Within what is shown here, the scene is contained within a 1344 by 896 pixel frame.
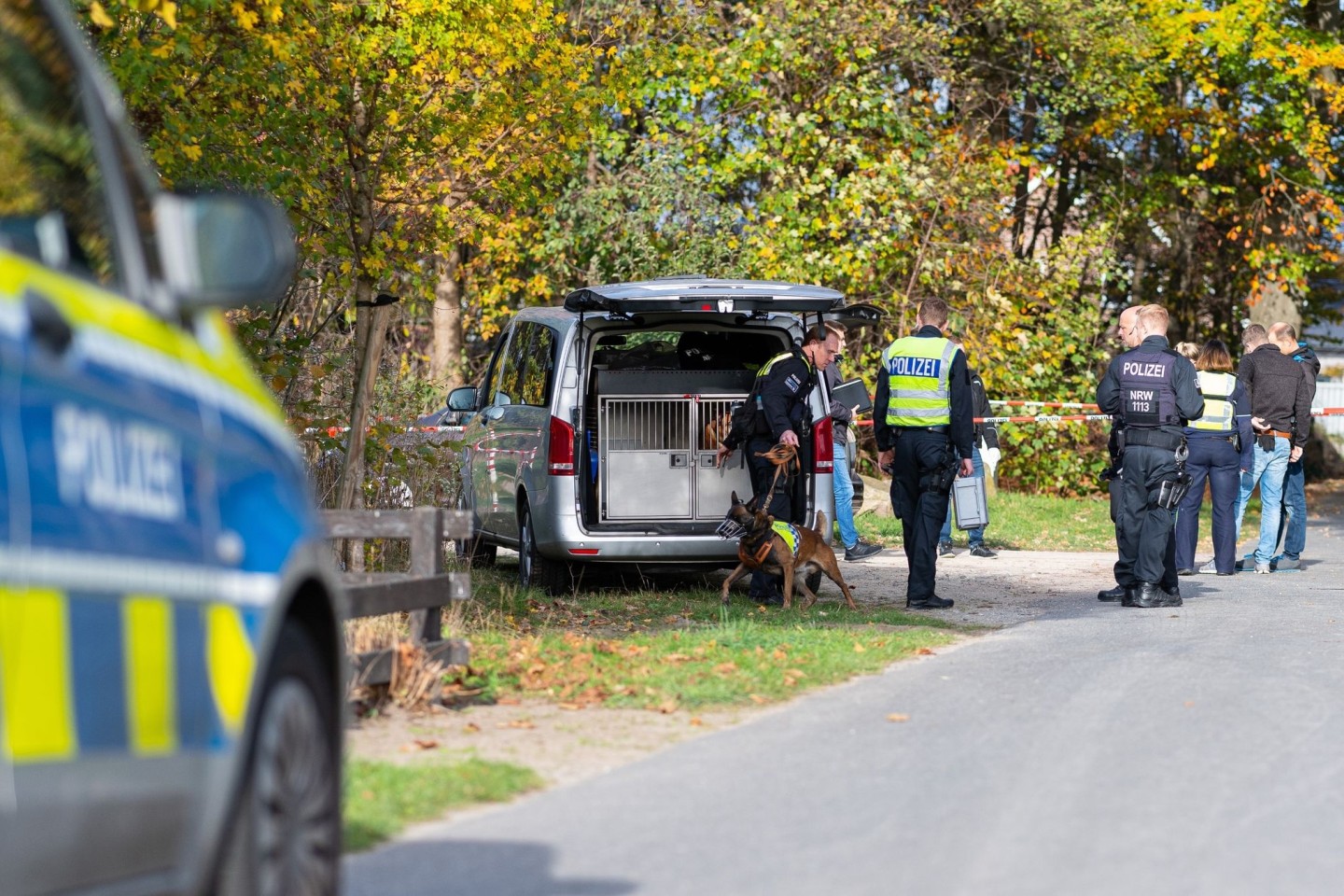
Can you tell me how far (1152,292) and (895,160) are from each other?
1138cm

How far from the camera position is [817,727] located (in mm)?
7504

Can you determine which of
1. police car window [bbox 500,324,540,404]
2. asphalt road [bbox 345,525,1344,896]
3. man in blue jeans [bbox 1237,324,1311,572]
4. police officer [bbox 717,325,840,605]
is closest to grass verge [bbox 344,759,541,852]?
asphalt road [bbox 345,525,1344,896]

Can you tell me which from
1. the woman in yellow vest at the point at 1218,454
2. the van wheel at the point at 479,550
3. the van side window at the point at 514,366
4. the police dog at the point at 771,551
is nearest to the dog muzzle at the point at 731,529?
the police dog at the point at 771,551

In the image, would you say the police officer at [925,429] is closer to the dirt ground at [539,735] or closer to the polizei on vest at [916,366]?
the polizei on vest at [916,366]

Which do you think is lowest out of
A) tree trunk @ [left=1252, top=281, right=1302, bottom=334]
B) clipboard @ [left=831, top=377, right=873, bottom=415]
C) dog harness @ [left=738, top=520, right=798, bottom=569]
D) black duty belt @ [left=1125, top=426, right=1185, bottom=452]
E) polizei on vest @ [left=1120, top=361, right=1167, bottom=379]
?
dog harness @ [left=738, top=520, right=798, bottom=569]

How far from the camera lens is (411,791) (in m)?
6.01

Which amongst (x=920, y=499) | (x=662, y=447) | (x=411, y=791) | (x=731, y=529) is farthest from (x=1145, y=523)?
(x=411, y=791)

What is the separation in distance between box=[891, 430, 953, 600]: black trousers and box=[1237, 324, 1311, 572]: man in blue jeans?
175 inches

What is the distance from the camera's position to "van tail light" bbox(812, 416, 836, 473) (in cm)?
1233

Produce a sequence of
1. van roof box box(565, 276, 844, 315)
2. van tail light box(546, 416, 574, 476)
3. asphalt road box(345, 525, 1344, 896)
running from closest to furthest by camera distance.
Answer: asphalt road box(345, 525, 1344, 896)
van roof box box(565, 276, 844, 315)
van tail light box(546, 416, 574, 476)

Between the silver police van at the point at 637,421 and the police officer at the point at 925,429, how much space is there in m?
0.45

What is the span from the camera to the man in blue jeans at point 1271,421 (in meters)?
15.6

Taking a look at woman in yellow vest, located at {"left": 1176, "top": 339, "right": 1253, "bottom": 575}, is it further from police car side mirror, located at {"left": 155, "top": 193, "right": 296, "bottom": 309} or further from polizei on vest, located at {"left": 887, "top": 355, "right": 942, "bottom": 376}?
police car side mirror, located at {"left": 155, "top": 193, "right": 296, "bottom": 309}

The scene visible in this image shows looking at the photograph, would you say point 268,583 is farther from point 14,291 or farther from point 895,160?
point 895,160
